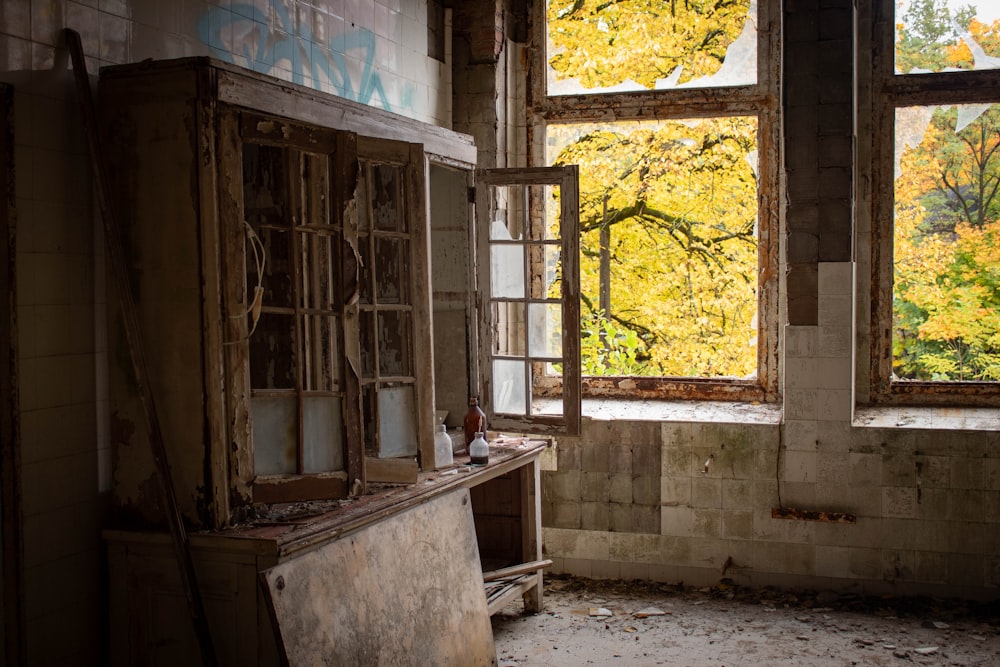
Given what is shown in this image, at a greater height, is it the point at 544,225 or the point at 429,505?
the point at 544,225

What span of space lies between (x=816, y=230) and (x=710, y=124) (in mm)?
1457

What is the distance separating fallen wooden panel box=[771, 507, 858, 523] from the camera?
16.0ft

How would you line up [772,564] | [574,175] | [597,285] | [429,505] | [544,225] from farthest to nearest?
[597,285] → [544,225] → [772,564] → [574,175] → [429,505]

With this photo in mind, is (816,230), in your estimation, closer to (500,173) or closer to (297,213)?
(500,173)

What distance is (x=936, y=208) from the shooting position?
5176 mm

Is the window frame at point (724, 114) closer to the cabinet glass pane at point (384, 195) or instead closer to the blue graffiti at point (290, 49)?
the blue graffiti at point (290, 49)

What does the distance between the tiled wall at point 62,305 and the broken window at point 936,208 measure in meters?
3.84

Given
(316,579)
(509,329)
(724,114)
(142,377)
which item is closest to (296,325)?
(142,377)

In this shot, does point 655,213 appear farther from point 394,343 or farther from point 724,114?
point 394,343

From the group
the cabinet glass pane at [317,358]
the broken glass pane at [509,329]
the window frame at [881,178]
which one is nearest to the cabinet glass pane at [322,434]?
the cabinet glass pane at [317,358]

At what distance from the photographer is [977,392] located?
519cm

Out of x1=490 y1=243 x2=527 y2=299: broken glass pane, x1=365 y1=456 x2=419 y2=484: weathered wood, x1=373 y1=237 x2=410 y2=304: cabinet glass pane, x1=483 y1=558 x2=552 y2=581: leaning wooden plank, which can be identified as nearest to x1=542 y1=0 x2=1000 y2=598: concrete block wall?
x1=483 y1=558 x2=552 y2=581: leaning wooden plank

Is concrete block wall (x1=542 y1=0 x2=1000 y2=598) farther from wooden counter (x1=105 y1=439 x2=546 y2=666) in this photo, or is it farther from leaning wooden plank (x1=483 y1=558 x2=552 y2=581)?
wooden counter (x1=105 y1=439 x2=546 y2=666)

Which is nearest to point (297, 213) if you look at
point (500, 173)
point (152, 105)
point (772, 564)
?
point (152, 105)
